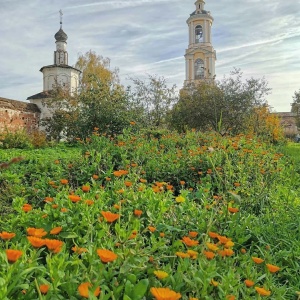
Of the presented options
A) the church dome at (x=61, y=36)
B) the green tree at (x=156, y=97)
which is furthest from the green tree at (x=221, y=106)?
the church dome at (x=61, y=36)

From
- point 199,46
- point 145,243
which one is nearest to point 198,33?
point 199,46

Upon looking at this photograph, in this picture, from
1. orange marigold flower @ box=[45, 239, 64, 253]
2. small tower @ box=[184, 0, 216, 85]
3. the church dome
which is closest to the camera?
orange marigold flower @ box=[45, 239, 64, 253]

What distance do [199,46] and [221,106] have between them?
27.1 meters

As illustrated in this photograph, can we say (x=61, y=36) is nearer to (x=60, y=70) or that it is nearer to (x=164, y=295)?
(x=60, y=70)

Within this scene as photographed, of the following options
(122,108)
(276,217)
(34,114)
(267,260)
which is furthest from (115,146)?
(34,114)

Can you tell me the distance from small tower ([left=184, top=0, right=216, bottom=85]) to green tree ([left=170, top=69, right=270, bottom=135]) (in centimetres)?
2408

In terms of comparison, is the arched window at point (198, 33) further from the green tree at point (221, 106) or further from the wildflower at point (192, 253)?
the wildflower at point (192, 253)

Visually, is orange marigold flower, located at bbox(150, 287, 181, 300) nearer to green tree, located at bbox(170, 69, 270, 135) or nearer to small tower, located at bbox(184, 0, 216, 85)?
green tree, located at bbox(170, 69, 270, 135)

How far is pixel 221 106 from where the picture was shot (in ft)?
49.0

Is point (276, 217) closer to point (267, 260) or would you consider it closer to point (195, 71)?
point (267, 260)

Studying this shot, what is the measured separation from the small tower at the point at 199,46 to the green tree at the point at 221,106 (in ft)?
79.0

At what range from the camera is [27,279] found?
1.38 metres

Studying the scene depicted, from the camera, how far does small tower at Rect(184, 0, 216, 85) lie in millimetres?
39812

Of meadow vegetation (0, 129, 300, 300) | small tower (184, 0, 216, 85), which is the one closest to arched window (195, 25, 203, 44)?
small tower (184, 0, 216, 85)
